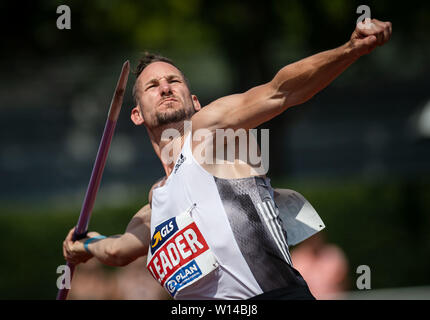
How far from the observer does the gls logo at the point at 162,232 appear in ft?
13.4

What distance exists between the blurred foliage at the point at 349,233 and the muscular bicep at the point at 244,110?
6828 mm

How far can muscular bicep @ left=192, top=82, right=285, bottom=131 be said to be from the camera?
12.6 ft

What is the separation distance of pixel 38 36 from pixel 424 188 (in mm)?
7744

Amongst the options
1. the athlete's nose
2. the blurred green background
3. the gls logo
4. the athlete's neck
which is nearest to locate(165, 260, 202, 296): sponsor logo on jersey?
the gls logo

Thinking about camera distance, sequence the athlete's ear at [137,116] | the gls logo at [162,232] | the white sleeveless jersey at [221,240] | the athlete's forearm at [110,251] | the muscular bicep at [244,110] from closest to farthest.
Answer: the muscular bicep at [244,110], the white sleeveless jersey at [221,240], the gls logo at [162,232], the athlete's ear at [137,116], the athlete's forearm at [110,251]

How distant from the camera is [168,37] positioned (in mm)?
14500

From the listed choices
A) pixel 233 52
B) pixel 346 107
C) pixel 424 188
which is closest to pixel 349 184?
pixel 424 188

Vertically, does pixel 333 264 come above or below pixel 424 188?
below

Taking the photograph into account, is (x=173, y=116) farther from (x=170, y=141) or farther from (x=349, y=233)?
(x=349, y=233)

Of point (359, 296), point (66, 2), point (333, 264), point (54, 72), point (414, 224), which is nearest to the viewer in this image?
point (333, 264)

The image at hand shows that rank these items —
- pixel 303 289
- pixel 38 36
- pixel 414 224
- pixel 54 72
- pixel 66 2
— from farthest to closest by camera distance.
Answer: pixel 54 72
pixel 38 36
pixel 66 2
pixel 414 224
pixel 303 289

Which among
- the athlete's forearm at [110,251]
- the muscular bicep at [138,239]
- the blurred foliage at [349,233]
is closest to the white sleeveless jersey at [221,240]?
the muscular bicep at [138,239]

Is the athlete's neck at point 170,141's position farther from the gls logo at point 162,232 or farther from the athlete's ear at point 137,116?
the gls logo at point 162,232

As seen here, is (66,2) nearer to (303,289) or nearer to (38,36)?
(38,36)
